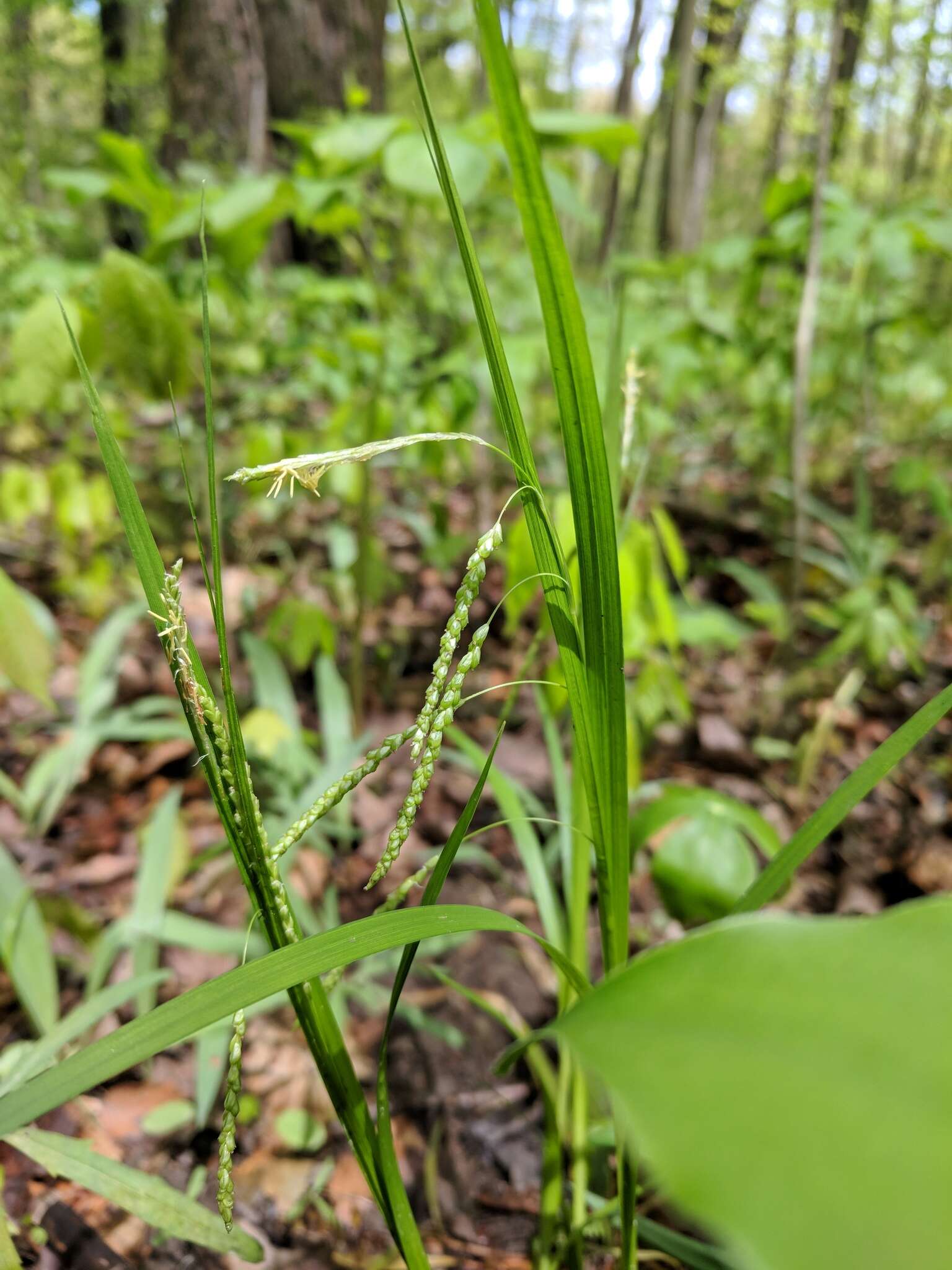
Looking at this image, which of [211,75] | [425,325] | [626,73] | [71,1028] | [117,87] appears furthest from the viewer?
[117,87]

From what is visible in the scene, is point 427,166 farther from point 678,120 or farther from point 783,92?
point 678,120

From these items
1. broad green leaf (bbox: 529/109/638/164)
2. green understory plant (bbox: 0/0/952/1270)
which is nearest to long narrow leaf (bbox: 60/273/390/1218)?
green understory plant (bbox: 0/0/952/1270)

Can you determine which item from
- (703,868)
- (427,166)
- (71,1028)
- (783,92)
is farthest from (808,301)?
(71,1028)

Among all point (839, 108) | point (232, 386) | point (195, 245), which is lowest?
point (232, 386)

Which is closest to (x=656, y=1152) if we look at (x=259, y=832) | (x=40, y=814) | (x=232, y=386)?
(x=259, y=832)

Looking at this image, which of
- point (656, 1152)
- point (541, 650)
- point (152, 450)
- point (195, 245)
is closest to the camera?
point (656, 1152)

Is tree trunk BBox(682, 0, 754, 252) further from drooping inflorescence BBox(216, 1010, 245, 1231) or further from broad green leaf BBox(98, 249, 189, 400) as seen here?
drooping inflorescence BBox(216, 1010, 245, 1231)

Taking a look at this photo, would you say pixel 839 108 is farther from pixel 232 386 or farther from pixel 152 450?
pixel 152 450
